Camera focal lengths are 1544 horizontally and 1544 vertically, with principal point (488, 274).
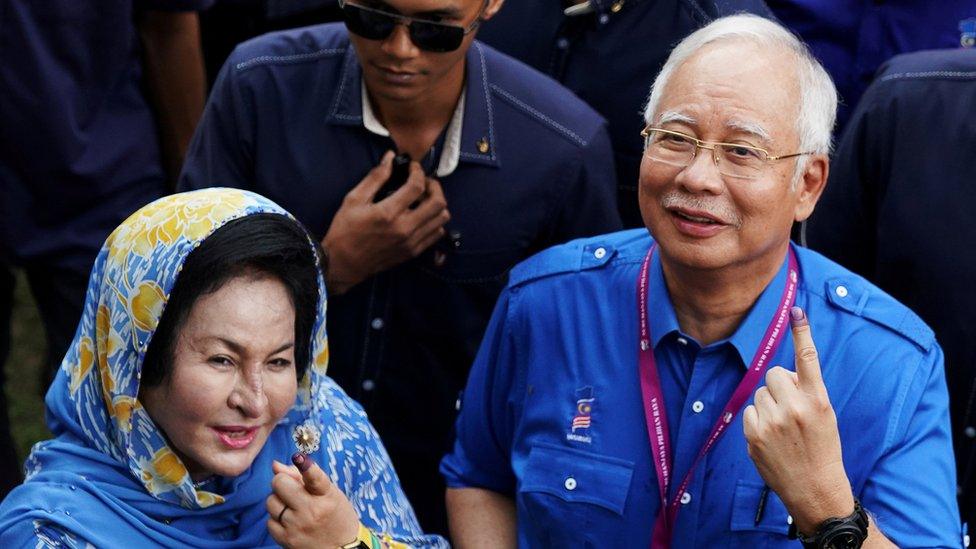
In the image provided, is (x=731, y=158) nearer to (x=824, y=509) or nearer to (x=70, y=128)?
(x=824, y=509)

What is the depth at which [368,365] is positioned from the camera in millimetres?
4297

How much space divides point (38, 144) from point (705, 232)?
2.37m

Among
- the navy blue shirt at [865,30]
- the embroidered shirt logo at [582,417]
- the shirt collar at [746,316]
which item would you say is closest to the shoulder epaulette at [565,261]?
the shirt collar at [746,316]

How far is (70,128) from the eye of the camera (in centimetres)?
469

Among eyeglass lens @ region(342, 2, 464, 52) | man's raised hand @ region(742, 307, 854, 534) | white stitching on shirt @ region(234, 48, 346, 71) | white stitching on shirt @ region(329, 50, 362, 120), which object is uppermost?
eyeglass lens @ region(342, 2, 464, 52)

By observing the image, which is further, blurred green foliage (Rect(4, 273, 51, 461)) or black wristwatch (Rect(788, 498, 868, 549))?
blurred green foliage (Rect(4, 273, 51, 461))

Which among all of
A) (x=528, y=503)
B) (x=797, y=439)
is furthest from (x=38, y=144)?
(x=797, y=439)

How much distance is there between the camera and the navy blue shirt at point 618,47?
4.43 meters

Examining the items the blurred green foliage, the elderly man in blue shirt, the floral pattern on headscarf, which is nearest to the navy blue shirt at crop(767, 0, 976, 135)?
the elderly man in blue shirt

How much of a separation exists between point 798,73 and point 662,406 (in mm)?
764

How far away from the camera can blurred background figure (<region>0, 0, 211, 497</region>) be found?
4.62 metres

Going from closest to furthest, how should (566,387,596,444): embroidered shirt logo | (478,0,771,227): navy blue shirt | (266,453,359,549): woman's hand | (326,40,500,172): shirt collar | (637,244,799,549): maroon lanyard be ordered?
1. (266,453,359,549): woman's hand
2. (637,244,799,549): maroon lanyard
3. (566,387,596,444): embroidered shirt logo
4. (326,40,500,172): shirt collar
5. (478,0,771,227): navy blue shirt

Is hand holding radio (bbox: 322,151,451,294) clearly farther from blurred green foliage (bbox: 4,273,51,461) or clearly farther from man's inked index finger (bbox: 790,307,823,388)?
blurred green foliage (bbox: 4,273,51,461)

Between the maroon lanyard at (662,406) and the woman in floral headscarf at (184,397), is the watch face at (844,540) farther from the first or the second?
the woman in floral headscarf at (184,397)
